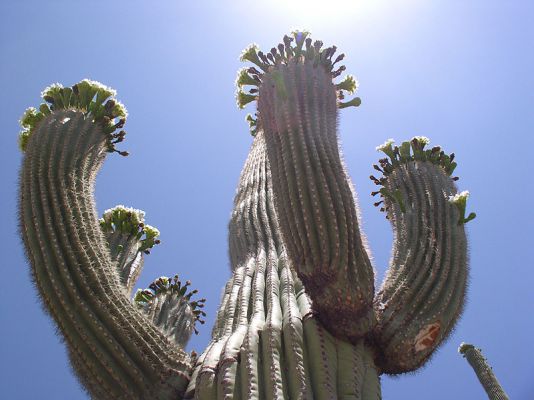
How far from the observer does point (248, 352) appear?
3.50 m

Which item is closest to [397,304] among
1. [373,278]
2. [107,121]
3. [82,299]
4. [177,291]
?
[373,278]

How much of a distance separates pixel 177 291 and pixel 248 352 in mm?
3379

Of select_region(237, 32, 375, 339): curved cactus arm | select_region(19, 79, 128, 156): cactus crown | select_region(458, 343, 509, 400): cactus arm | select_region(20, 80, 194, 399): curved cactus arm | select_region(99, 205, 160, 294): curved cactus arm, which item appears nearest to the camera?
select_region(20, 80, 194, 399): curved cactus arm

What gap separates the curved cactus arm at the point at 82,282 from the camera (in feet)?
11.6

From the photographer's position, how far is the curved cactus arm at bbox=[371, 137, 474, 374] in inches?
159

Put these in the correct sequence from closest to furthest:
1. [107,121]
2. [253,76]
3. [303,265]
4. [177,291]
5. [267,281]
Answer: [303,265], [267,281], [107,121], [253,76], [177,291]

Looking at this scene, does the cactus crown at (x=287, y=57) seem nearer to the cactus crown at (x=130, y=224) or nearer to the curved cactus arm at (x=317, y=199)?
the curved cactus arm at (x=317, y=199)

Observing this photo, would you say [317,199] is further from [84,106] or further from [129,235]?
[129,235]

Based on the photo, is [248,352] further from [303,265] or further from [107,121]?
[107,121]

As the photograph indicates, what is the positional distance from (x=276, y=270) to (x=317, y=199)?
875mm

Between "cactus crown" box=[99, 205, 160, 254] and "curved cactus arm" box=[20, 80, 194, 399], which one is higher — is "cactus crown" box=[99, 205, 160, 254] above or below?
above

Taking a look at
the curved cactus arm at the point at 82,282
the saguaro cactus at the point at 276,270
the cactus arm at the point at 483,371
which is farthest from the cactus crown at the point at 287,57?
the cactus arm at the point at 483,371

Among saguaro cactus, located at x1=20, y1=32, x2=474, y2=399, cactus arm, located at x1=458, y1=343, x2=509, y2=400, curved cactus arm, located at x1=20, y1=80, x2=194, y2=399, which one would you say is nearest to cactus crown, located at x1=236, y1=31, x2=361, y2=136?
saguaro cactus, located at x1=20, y1=32, x2=474, y2=399

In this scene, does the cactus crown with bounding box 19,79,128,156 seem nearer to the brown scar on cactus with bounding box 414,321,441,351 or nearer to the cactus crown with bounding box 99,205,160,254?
the cactus crown with bounding box 99,205,160,254
